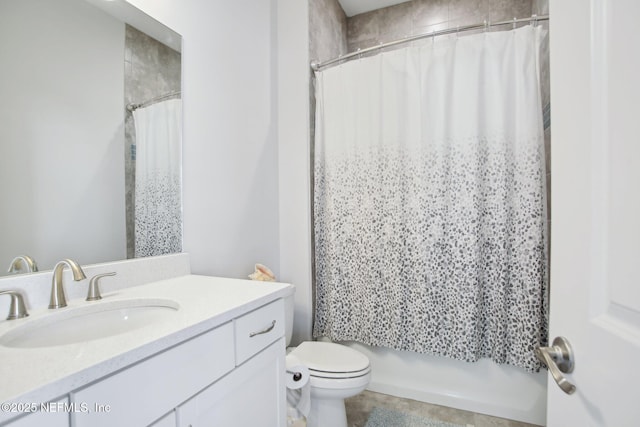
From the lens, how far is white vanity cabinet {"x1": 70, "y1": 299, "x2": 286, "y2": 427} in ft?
1.71

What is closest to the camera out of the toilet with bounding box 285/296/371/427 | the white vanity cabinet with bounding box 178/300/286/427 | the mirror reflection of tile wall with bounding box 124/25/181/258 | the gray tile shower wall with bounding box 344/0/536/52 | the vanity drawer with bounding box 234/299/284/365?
the white vanity cabinet with bounding box 178/300/286/427

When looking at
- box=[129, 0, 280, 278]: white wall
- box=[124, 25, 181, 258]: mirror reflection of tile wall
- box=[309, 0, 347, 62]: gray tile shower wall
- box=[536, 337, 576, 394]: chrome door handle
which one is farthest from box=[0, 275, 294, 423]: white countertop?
box=[309, 0, 347, 62]: gray tile shower wall

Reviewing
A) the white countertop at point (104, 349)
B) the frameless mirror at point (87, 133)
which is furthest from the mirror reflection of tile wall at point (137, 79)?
the white countertop at point (104, 349)

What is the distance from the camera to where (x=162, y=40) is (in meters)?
1.25

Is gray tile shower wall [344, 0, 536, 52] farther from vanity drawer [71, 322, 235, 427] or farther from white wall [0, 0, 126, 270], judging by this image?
vanity drawer [71, 322, 235, 427]

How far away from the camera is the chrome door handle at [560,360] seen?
459mm

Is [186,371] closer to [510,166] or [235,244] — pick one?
[235,244]

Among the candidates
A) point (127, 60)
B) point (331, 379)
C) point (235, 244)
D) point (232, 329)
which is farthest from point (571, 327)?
point (127, 60)

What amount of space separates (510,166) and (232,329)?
1592 millimetres

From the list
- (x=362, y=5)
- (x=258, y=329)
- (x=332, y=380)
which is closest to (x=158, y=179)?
(x=258, y=329)

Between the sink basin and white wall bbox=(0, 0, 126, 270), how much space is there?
0.72 feet

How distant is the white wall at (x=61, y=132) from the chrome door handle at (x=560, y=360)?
1.32 meters

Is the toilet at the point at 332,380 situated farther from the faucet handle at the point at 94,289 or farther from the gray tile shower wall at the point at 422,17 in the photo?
the gray tile shower wall at the point at 422,17

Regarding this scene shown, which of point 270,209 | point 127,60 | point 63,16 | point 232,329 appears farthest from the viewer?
point 270,209
